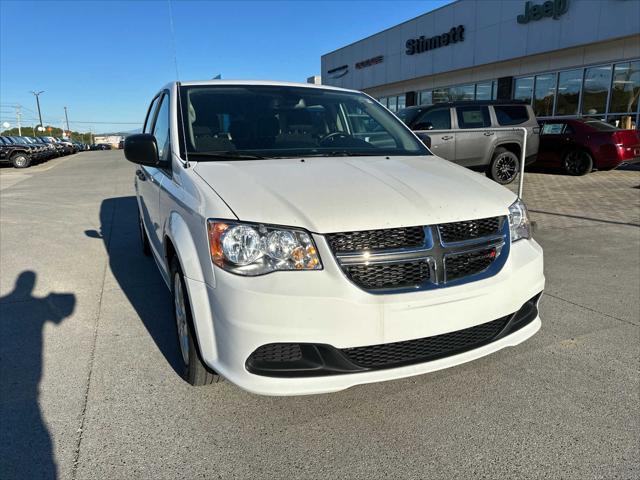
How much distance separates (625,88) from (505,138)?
822 cm

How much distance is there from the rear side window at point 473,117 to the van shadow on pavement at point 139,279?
7088 millimetres

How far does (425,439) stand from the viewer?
7.52 ft

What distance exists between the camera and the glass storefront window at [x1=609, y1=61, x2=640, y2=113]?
1516 centimetres

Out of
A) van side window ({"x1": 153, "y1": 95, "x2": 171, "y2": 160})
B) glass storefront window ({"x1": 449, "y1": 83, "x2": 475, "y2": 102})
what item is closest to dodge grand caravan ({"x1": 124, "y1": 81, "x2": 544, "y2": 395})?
van side window ({"x1": 153, "y1": 95, "x2": 171, "y2": 160})

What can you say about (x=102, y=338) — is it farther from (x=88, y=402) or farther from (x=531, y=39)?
(x=531, y=39)

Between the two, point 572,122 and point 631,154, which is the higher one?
point 572,122

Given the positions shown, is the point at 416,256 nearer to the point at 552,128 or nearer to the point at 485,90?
the point at 552,128

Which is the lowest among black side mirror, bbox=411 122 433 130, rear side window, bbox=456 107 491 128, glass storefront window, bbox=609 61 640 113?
black side mirror, bbox=411 122 433 130

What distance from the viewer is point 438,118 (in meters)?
10.2

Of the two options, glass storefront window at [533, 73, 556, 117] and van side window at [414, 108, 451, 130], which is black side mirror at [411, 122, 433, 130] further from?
glass storefront window at [533, 73, 556, 117]

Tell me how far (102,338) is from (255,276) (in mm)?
1983

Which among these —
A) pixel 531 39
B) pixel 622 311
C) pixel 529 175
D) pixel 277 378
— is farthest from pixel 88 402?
pixel 531 39

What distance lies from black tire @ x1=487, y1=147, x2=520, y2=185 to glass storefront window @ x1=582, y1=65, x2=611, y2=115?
799 centimetres

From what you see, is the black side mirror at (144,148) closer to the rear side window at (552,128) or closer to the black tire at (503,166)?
the black tire at (503,166)
